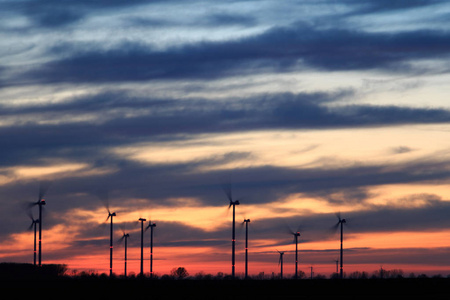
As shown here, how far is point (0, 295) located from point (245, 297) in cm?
3324

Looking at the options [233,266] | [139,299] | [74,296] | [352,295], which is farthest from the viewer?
[233,266]

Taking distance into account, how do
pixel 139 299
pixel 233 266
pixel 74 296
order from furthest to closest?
pixel 233 266
pixel 74 296
pixel 139 299

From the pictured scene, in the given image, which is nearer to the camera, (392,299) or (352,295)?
(392,299)

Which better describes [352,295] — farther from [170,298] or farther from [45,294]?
[45,294]

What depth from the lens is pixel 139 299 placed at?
353 ft

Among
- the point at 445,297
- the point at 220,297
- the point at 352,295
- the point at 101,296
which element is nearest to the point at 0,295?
the point at 101,296

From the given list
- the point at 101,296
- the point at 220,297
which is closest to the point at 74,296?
the point at 101,296

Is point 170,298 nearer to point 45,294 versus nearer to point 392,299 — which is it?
→ point 45,294

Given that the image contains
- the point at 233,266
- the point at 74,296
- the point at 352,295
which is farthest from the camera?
the point at 233,266

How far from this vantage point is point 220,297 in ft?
373

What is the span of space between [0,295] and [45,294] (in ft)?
21.0

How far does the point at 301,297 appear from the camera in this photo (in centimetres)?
11906

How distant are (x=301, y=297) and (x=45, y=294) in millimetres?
35659

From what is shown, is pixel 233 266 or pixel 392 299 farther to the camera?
pixel 233 266
